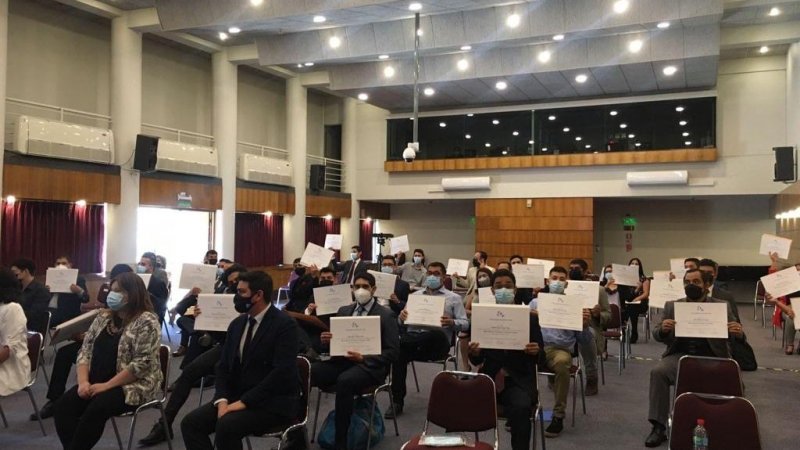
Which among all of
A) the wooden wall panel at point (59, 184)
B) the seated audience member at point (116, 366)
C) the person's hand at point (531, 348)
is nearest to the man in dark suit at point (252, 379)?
the seated audience member at point (116, 366)

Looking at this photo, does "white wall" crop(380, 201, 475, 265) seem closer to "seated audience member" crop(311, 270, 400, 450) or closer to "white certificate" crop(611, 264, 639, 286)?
"white certificate" crop(611, 264, 639, 286)

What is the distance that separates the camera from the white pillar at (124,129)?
40.1ft

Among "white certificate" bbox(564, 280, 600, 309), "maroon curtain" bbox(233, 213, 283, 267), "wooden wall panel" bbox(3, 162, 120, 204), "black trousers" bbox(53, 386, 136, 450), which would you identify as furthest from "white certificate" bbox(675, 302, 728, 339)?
"maroon curtain" bbox(233, 213, 283, 267)

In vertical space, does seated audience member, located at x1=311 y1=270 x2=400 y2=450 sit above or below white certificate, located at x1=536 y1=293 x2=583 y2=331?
below

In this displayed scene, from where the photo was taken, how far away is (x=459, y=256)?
65.3 ft

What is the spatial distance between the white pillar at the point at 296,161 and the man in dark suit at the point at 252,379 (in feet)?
→ 42.2

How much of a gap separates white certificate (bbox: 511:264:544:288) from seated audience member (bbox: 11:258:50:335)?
18.6 ft

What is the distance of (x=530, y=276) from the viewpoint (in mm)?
8562

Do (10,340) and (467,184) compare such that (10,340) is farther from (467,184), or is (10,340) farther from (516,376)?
(467,184)

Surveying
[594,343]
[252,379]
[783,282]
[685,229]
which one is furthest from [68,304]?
[685,229]

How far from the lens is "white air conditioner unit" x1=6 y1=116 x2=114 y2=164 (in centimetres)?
1045

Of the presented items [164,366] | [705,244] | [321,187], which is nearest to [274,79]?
[321,187]

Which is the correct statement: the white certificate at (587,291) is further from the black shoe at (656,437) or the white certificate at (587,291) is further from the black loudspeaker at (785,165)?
the black loudspeaker at (785,165)

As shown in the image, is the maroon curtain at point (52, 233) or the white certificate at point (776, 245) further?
the maroon curtain at point (52, 233)
